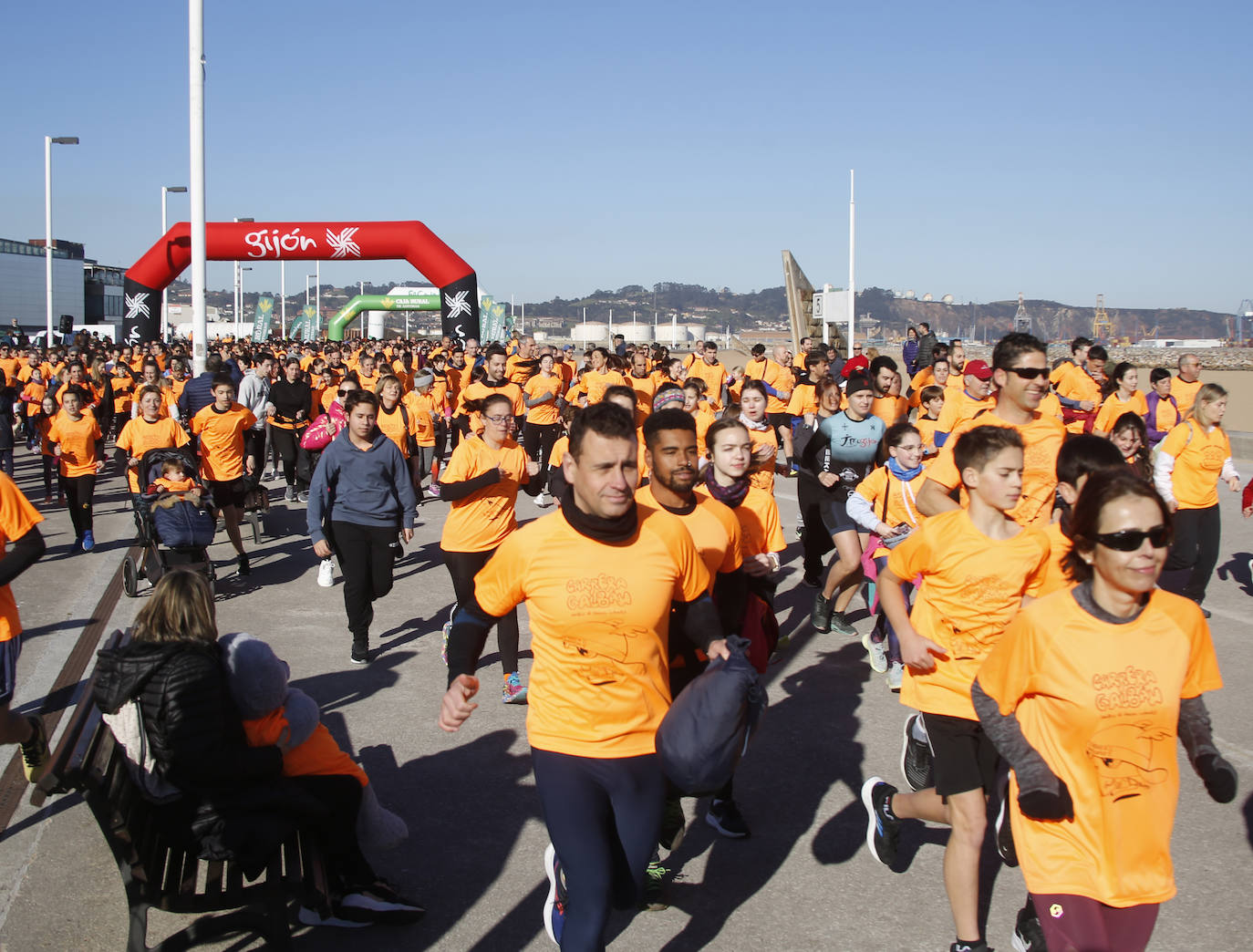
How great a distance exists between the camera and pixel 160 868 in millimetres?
3562

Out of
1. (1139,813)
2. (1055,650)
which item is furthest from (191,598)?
(1139,813)

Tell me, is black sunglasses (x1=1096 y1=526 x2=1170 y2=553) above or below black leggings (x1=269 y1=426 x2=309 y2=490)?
above

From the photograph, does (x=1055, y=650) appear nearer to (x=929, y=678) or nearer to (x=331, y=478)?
(x=929, y=678)

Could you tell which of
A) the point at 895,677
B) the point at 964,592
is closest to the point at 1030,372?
the point at 964,592

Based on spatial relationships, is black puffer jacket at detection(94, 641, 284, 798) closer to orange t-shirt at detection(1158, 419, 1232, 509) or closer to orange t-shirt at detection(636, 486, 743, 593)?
orange t-shirt at detection(636, 486, 743, 593)

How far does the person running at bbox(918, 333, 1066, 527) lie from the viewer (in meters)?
4.84

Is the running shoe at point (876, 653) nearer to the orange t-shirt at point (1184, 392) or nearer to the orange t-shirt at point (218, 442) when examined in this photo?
the orange t-shirt at point (218, 442)

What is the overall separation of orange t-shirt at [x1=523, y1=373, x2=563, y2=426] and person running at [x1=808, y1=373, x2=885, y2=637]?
7323mm

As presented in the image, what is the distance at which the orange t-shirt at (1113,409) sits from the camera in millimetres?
11383

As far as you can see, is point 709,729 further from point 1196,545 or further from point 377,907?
point 1196,545

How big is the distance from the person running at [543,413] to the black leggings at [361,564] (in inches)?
→ 287

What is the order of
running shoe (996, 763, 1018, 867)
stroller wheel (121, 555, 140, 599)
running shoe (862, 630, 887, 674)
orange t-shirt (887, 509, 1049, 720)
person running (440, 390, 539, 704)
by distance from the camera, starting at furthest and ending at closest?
1. stroller wheel (121, 555, 140, 599)
2. running shoe (862, 630, 887, 674)
3. person running (440, 390, 539, 704)
4. orange t-shirt (887, 509, 1049, 720)
5. running shoe (996, 763, 1018, 867)

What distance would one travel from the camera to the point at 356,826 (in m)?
3.95

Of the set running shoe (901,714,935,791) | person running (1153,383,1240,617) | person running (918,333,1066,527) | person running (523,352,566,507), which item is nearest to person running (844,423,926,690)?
person running (918,333,1066,527)
